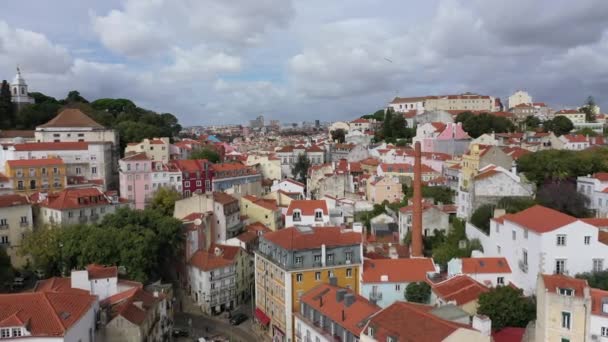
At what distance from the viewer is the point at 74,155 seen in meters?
55.1

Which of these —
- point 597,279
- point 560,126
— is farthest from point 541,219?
point 560,126

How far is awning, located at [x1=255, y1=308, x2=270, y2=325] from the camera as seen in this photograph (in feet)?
112

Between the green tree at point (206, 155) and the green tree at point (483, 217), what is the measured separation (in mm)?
40525

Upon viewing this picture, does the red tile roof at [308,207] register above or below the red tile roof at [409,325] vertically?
above

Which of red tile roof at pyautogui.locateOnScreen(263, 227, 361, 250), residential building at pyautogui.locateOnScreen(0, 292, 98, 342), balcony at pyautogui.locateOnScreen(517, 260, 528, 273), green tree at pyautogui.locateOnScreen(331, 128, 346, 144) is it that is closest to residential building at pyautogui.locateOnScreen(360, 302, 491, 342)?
balcony at pyautogui.locateOnScreen(517, 260, 528, 273)

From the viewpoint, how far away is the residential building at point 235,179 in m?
57.2

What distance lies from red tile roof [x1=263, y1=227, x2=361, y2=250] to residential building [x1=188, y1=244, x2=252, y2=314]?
593cm

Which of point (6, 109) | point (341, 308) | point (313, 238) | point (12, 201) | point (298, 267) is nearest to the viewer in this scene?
point (341, 308)

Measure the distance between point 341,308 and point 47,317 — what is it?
13.3 metres

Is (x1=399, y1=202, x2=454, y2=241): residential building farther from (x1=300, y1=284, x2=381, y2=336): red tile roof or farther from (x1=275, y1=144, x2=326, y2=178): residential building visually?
(x1=275, y1=144, x2=326, y2=178): residential building

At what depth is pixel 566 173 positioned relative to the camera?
44.8 m

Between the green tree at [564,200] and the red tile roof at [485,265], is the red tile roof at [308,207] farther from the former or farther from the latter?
the green tree at [564,200]

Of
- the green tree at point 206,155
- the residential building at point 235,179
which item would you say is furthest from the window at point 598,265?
the green tree at point 206,155

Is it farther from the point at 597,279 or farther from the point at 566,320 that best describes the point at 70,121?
the point at 566,320
